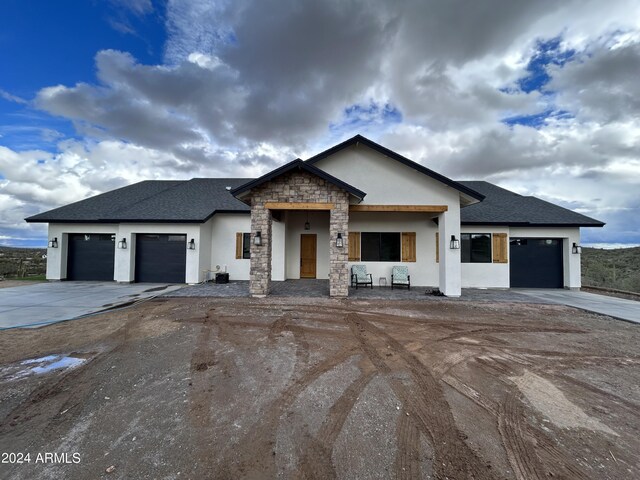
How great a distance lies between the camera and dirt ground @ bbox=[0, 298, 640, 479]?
6.98ft

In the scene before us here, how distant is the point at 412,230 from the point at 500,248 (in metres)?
3.85

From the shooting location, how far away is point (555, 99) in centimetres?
1232

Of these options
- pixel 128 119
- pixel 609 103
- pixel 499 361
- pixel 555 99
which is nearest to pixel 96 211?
pixel 128 119

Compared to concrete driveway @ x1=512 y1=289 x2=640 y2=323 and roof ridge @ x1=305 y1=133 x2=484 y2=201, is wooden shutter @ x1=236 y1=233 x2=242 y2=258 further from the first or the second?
concrete driveway @ x1=512 y1=289 x2=640 y2=323

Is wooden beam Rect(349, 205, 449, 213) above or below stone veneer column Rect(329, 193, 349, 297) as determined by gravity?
above

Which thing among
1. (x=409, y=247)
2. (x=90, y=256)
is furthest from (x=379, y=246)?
(x=90, y=256)

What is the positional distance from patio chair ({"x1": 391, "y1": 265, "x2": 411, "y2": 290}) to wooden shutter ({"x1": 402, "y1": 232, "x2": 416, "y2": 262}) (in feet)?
1.76

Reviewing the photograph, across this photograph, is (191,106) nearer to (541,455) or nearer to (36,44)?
(36,44)

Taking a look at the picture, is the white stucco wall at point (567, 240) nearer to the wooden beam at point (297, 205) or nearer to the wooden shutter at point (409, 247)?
the wooden shutter at point (409, 247)

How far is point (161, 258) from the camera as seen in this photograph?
11.7m

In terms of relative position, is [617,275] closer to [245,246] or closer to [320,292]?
[320,292]

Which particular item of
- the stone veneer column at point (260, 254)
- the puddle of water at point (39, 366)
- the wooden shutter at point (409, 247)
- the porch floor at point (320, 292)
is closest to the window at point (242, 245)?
the porch floor at point (320, 292)

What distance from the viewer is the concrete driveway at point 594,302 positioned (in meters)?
7.19

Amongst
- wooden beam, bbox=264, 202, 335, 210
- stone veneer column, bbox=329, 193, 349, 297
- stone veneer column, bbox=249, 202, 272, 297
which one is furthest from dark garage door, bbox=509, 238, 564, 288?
stone veneer column, bbox=249, 202, 272, 297
